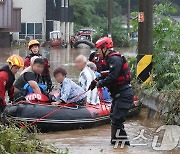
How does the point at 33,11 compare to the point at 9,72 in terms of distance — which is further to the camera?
the point at 33,11

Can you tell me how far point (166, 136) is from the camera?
30.4ft

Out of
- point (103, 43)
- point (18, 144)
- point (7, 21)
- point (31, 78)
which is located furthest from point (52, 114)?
point (7, 21)

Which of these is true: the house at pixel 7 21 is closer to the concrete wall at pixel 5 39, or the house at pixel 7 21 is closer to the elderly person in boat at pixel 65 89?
the concrete wall at pixel 5 39

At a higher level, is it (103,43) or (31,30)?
Answer: (103,43)

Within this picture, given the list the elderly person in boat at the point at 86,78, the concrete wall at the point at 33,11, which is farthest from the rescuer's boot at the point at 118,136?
the concrete wall at the point at 33,11

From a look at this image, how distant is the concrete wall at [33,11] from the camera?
2256 inches

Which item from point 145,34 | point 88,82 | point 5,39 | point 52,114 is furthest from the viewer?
point 5,39

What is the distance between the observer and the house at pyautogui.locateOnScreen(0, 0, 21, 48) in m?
47.4

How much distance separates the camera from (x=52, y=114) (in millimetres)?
10211

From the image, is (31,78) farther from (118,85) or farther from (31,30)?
(31,30)

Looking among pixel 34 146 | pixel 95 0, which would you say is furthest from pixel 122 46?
pixel 34 146

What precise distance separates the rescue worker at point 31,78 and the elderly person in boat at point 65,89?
0.34m

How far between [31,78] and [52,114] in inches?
38.8

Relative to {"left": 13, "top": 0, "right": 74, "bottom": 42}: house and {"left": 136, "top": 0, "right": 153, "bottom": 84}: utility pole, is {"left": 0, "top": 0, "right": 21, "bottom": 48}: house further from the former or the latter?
{"left": 136, "top": 0, "right": 153, "bottom": 84}: utility pole
